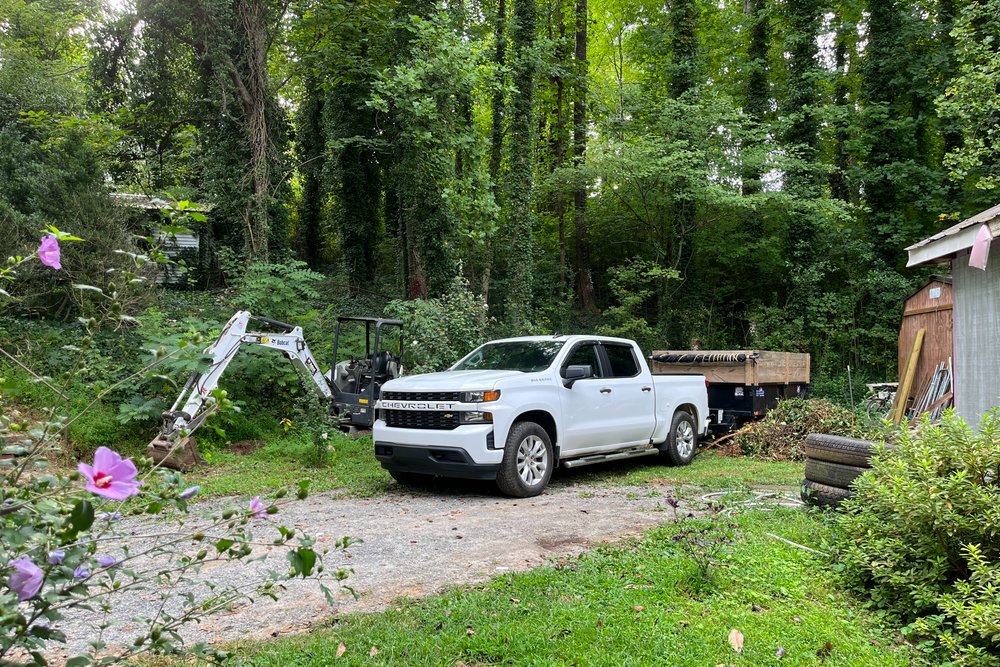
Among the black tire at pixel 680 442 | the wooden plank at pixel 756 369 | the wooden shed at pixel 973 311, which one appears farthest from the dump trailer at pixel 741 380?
the wooden shed at pixel 973 311

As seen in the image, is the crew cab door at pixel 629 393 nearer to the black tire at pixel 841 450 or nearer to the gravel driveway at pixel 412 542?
the gravel driveway at pixel 412 542

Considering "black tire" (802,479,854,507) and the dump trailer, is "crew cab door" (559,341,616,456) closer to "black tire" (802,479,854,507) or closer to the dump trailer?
"black tire" (802,479,854,507)

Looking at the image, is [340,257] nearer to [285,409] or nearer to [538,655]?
[285,409]

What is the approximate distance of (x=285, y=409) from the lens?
12.1 m

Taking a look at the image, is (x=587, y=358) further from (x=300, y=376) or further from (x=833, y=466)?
(x=300, y=376)

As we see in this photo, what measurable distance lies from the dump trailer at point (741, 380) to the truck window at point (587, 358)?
4.00 meters

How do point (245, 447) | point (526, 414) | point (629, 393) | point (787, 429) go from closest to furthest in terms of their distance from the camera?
point (526, 414), point (629, 393), point (245, 447), point (787, 429)

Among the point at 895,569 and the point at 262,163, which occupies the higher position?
the point at 262,163

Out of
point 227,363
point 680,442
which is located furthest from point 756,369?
point 227,363

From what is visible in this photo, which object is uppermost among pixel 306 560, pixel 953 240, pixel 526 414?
pixel 953 240

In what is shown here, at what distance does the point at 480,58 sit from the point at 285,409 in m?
9.17

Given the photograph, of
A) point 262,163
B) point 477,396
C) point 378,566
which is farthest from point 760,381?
point 262,163

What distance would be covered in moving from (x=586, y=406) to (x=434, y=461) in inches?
86.2

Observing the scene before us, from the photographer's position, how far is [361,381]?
1195 centimetres
